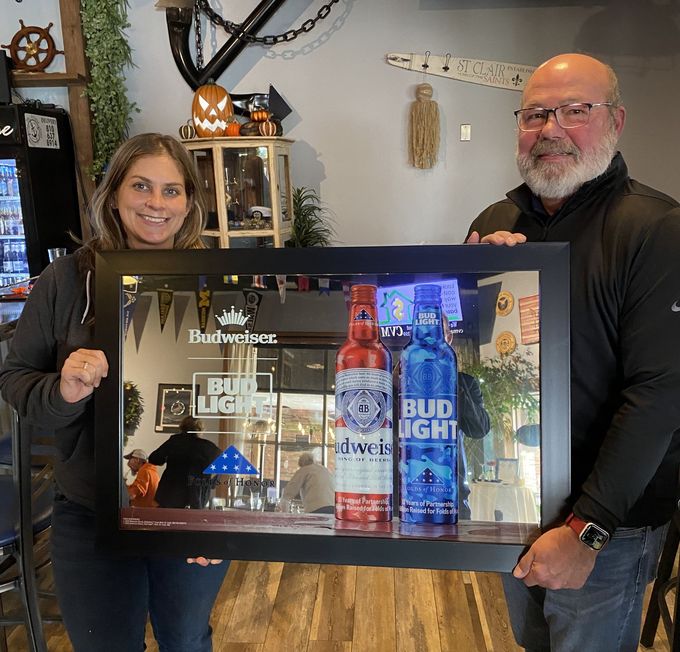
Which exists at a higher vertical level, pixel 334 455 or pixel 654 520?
pixel 334 455

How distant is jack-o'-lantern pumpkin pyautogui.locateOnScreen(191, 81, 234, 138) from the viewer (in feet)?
11.3

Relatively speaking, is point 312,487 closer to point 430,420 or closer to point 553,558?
point 430,420

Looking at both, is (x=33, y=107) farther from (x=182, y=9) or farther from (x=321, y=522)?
(x=321, y=522)

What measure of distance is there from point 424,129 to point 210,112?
1.21 m

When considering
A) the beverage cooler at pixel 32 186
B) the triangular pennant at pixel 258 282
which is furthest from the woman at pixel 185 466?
the beverage cooler at pixel 32 186

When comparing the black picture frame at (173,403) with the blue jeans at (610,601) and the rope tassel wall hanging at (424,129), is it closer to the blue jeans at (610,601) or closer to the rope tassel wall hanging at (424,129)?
the blue jeans at (610,601)

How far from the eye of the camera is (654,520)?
1.22 meters

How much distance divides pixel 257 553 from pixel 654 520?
2.43 ft

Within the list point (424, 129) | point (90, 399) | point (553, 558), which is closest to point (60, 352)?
point (90, 399)

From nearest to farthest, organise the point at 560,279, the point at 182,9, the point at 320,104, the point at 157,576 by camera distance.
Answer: the point at 560,279 < the point at 157,576 < the point at 182,9 < the point at 320,104

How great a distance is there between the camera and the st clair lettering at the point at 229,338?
3.72ft

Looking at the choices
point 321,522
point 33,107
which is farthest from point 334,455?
point 33,107

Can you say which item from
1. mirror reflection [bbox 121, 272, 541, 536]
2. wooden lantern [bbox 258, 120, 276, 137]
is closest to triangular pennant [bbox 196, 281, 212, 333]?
mirror reflection [bbox 121, 272, 541, 536]

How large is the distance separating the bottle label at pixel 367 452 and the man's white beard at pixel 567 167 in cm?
53
